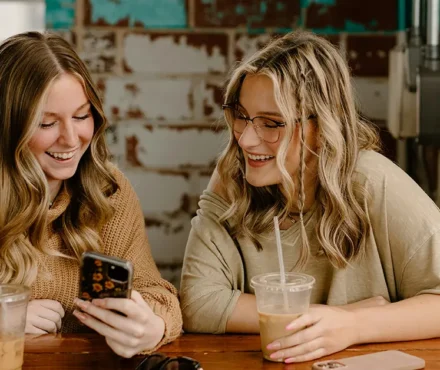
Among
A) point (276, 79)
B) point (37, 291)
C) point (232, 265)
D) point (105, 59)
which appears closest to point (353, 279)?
point (232, 265)

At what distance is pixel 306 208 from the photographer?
5.63 feet

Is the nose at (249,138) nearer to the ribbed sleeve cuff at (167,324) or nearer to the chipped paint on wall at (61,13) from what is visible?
the ribbed sleeve cuff at (167,324)

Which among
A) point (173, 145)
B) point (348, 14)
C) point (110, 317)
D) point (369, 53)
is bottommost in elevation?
point (110, 317)

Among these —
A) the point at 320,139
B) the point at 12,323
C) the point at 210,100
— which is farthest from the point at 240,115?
the point at 210,100

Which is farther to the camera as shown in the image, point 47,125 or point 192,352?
point 47,125

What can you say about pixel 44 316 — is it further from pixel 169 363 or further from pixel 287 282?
pixel 287 282

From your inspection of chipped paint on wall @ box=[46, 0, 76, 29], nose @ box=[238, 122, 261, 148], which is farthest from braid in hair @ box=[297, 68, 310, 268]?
chipped paint on wall @ box=[46, 0, 76, 29]

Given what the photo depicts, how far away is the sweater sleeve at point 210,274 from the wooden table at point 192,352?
0.18ft

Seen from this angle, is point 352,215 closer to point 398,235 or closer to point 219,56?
point 398,235

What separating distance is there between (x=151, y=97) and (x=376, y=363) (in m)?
1.56

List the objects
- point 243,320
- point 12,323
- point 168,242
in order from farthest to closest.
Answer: point 168,242 < point 243,320 < point 12,323

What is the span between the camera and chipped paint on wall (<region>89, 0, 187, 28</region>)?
2582mm

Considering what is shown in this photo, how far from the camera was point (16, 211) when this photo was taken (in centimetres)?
171

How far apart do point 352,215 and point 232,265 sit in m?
0.30
